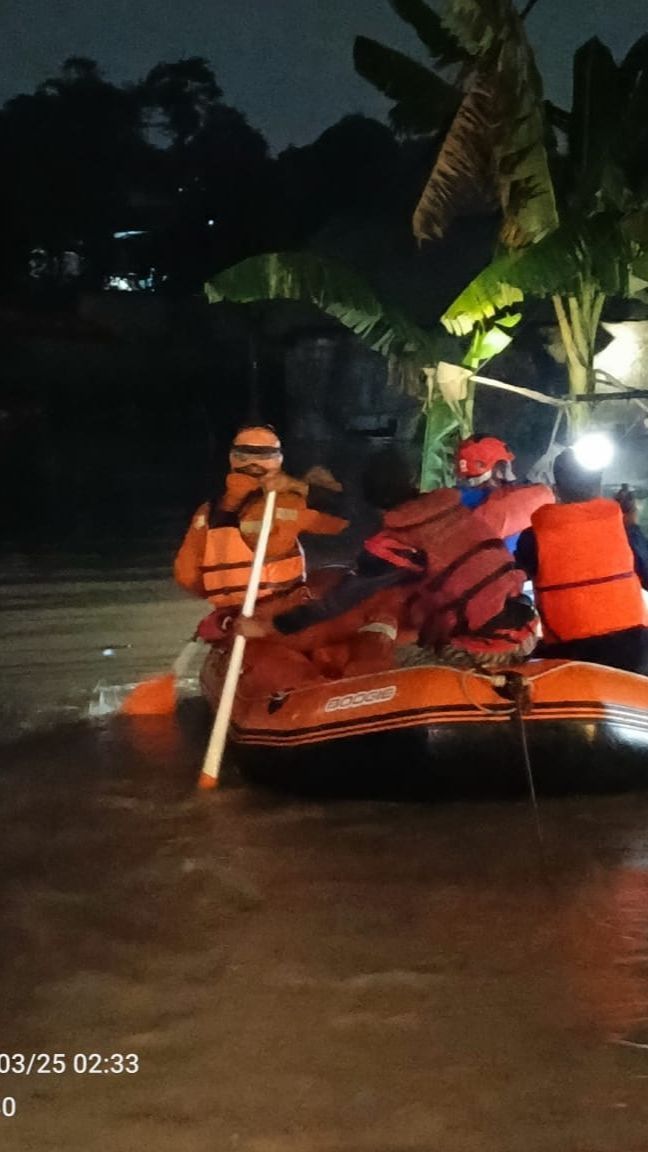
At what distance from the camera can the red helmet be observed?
25.9 feet

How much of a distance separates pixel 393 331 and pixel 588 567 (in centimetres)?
446

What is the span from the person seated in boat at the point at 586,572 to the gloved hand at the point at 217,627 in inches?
59.0

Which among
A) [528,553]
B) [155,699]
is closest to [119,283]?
[155,699]

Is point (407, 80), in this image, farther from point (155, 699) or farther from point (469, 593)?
point (469, 593)

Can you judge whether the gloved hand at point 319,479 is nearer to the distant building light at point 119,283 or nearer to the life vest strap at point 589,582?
the life vest strap at point 589,582

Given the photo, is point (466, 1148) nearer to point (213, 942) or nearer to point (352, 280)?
point (213, 942)

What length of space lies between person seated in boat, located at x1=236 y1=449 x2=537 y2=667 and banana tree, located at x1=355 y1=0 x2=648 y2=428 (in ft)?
11.2

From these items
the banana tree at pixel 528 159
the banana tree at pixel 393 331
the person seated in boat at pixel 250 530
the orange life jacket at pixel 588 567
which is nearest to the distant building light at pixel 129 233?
the banana tree at pixel 528 159

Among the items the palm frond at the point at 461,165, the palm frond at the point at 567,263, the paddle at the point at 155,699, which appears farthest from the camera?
the palm frond at the point at 461,165

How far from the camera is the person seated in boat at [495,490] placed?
7742mm

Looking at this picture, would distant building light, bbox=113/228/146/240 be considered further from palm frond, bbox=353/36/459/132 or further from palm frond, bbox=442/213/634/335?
palm frond, bbox=442/213/634/335

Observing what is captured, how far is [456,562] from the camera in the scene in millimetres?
6320

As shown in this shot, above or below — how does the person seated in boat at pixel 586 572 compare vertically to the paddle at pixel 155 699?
above

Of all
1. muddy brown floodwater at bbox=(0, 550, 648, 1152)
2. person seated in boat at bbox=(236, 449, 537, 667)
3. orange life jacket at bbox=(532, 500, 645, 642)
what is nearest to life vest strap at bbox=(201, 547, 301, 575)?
person seated in boat at bbox=(236, 449, 537, 667)
